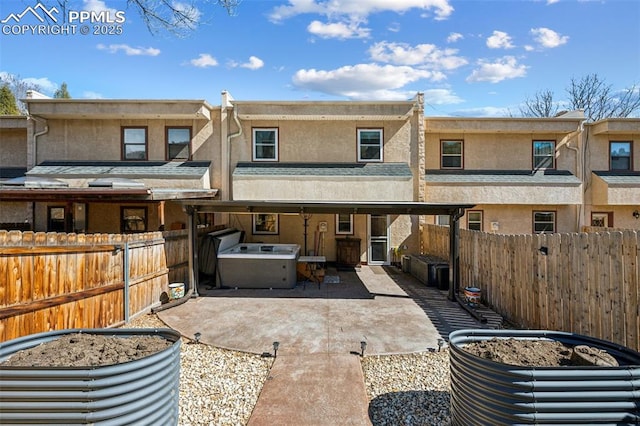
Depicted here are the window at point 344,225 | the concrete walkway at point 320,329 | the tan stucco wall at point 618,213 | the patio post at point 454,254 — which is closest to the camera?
the concrete walkway at point 320,329

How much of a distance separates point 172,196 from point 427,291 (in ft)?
25.9

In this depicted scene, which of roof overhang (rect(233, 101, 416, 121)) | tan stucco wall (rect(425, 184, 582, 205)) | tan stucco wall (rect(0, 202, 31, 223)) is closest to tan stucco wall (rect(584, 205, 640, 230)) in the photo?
tan stucco wall (rect(425, 184, 582, 205))

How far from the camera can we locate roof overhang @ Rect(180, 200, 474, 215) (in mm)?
7758

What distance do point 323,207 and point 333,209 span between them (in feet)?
1.57

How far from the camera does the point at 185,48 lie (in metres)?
6.08

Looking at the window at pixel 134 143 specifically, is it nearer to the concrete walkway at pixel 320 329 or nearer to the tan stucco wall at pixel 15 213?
the tan stucco wall at pixel 15 213

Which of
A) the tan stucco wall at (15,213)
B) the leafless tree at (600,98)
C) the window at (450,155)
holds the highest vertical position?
the leafless tree at (600,98)

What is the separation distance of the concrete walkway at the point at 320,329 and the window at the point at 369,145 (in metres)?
5.28

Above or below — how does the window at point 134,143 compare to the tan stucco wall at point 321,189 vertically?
above

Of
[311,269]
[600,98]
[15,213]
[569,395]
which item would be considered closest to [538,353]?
[569,395]

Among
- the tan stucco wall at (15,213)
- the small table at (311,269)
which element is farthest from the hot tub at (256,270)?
the tan stucco wall at (15,213)

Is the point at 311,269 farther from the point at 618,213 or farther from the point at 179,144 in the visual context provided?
the point at 618,213

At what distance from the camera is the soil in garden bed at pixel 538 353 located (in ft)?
8.31

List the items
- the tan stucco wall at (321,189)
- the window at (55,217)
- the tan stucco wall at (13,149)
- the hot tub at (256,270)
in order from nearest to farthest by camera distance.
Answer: the hot tub at (256,270) → the tan stucco wall at (321,189) → the window at (55,217) → the tan stucco wall at (13,149)
